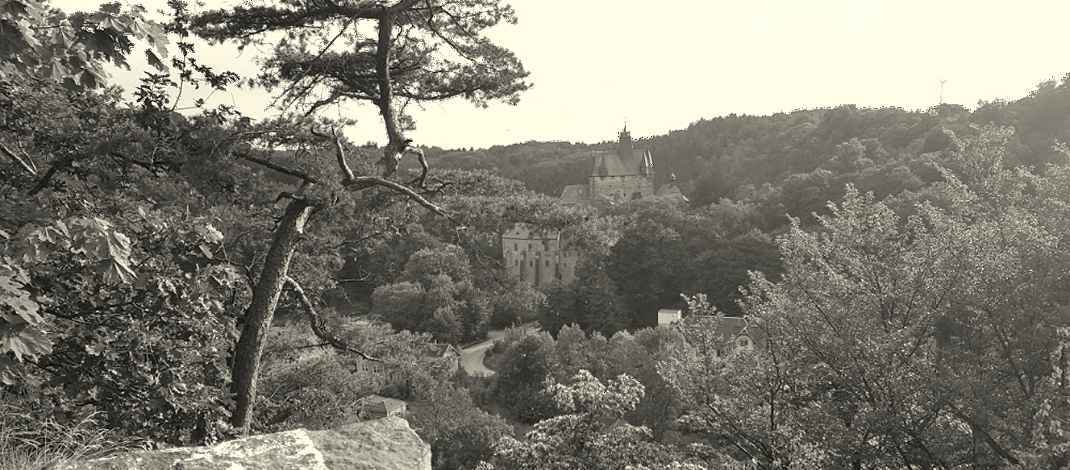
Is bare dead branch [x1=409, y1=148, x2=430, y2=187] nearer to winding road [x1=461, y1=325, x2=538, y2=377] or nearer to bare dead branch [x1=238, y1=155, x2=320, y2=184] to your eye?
bare dead branch [x1=238, y1=155, x2=320, y2=184]

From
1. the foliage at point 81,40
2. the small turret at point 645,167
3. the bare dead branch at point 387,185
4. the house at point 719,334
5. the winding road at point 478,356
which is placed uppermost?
the small turret at point 645,167

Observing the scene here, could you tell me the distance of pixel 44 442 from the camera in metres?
2.97

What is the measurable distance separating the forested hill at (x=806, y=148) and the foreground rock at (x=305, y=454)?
16.6m

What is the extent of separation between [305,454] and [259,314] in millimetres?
3658

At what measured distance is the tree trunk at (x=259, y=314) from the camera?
5535 mm

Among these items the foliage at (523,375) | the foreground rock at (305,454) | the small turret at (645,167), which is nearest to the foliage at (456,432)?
the foliage at (523,375)

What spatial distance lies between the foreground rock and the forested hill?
1657 centimetres

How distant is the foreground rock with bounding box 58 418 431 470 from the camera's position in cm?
231

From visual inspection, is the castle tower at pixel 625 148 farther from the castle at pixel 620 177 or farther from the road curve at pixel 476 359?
the road curve at pixel 476 359

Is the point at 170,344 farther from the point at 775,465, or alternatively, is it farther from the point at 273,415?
the point at 775,465

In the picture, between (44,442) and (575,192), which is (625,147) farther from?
(44,442)

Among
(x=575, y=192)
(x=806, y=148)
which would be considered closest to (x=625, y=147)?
(x=575, y=192)

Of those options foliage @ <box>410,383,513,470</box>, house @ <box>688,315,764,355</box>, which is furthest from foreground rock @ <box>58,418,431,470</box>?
foliage @ <box>410,383,513,470</box>

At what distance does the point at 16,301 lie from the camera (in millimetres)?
2219
